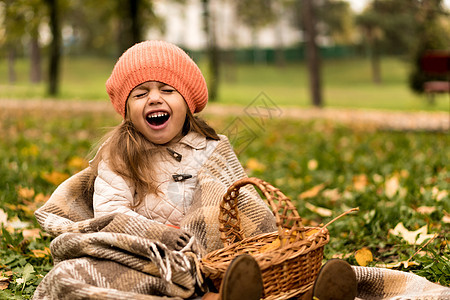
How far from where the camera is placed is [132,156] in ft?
8.20

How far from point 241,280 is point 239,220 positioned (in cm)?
62

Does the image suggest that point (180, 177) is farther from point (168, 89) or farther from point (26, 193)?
point (26, 193)

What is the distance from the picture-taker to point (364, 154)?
5.96 meters

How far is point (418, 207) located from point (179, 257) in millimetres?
2179

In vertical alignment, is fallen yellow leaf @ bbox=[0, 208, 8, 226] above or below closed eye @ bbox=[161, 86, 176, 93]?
below

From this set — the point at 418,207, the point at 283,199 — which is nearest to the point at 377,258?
the point at 418,207

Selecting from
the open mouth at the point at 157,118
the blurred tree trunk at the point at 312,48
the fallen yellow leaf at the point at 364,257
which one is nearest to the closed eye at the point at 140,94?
the open mouth at the point at 157,118

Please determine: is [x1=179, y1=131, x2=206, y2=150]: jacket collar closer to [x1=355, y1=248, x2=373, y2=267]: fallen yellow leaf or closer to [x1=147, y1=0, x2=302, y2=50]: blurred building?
[x1=355, y1=248, x2=373, y2=267]: fallen yellow leaf

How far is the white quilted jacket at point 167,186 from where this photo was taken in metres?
2.42

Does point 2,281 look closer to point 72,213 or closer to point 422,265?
point 72,213

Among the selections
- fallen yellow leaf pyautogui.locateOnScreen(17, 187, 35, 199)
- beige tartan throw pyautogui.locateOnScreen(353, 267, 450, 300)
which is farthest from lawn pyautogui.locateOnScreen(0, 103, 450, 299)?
beige tartan throw pyautogui.locateOnScreen(353, 267, 450, 300)

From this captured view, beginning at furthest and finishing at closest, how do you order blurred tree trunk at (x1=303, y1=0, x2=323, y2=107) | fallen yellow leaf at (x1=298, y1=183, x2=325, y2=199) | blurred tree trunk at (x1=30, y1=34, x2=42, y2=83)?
blurred tree trunk at (x1=30, y1=34, x2=42, y2=83) → blurred tree trunk at (x1=303, y1=0, x2=323, y2=107) → fallen yellow leaf at (x1=298, y1=183, x2=325, y2=199)

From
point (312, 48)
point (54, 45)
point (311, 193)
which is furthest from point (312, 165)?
point (54, 45)

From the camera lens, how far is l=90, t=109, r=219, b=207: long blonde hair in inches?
97.7
